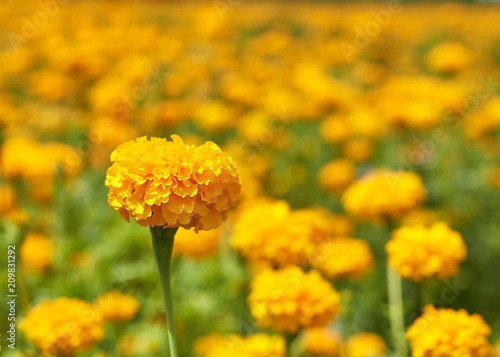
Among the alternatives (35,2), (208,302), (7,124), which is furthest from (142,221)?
(35,2)

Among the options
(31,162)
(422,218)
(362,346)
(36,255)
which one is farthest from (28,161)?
(422,218)

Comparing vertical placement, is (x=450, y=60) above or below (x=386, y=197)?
above

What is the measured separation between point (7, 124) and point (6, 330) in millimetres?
1123

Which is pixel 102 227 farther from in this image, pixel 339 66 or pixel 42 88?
pixel 339 66

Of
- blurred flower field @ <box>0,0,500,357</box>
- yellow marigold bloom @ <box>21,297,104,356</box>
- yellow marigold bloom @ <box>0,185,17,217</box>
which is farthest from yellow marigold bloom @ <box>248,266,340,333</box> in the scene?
yellow marigold bloom @ <box>0,185,17,217</box>

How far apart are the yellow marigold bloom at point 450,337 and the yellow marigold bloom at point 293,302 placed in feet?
0.86

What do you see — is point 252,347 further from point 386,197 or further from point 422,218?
point 422,218

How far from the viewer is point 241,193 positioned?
2.97m

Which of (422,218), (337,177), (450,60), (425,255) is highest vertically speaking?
(450,60)

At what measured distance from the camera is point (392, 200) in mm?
2225

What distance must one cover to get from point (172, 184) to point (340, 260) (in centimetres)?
130

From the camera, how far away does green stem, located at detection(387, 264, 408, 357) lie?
1771mm

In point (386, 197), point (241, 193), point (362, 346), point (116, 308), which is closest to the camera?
point (116, 308)

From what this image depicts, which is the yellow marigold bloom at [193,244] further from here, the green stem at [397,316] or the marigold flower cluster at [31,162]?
the green stem at [397,316]
